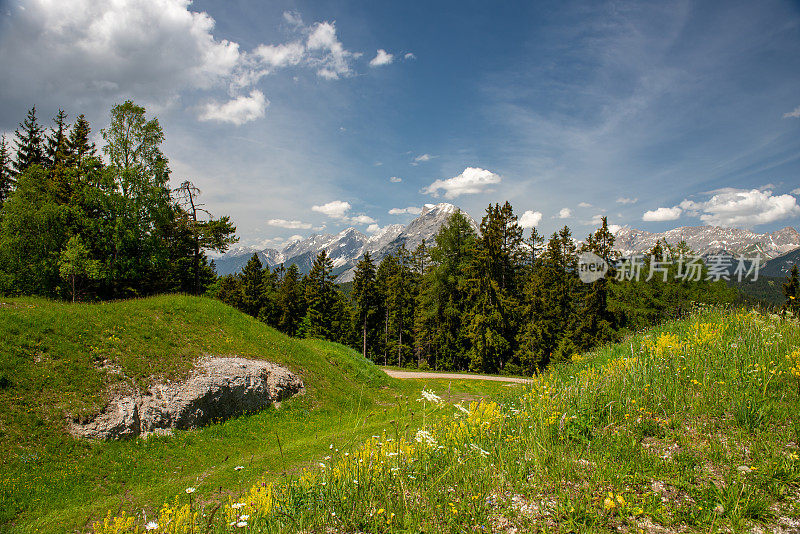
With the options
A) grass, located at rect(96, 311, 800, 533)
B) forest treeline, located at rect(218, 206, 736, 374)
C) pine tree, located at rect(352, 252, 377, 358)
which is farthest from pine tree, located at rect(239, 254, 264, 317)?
grass, located at rect(96, 311, 800, 533)

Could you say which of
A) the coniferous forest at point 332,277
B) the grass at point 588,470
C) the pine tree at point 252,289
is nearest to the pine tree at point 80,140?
the coniferous forest at point 332,277

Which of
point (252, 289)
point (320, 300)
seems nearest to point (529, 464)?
point (320, 300)

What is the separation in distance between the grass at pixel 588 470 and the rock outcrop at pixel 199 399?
8.28 m

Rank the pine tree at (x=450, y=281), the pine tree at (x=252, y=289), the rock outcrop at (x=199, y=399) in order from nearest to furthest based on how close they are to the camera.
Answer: the rock outcrop at (x=199, y=399)
the pine tree at (x=450, y=281)
the pine tree at (x=252, y=289)

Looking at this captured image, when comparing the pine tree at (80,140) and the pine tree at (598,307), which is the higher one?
the pine tree at (80,140)

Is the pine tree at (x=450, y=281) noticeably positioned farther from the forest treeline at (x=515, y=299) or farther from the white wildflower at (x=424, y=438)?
the white wildflower at (x=424, y=438)

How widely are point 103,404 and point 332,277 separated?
133ft

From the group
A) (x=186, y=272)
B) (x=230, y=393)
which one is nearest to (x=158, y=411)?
(x=230, y=393)

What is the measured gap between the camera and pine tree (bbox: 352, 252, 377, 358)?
1922 inches

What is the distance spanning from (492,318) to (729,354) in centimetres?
2906

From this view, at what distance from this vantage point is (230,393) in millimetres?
12984

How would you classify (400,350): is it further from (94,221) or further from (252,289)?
(94,221)

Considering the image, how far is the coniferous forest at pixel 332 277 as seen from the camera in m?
24.0

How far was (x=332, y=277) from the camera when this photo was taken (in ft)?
166
